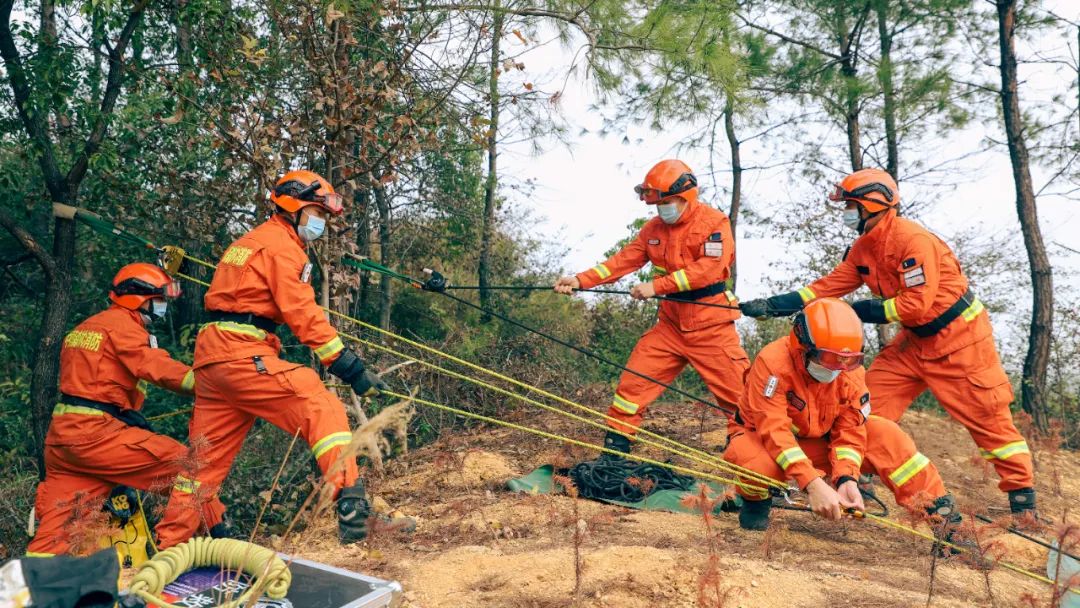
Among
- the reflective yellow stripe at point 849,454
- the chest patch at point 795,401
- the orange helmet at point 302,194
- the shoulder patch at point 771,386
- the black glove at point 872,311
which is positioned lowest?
the reflective yellow stripe at point 849,454

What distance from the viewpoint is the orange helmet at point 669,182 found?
6.39 meters

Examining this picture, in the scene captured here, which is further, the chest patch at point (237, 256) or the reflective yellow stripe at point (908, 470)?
the chest patch at point (237, 256)

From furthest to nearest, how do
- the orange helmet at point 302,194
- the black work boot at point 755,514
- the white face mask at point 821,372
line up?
1. the orange helmet at point 302,194
2. the black work boot at point 755,514
3. the white face mask at point 821,372

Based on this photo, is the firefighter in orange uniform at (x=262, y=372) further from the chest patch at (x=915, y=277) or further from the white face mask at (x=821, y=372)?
the chest patch at (x=915, y=277)

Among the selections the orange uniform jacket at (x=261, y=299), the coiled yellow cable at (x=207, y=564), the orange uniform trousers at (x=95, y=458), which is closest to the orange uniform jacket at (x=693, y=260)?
the orange uniform jacket at (x=261, y=299)

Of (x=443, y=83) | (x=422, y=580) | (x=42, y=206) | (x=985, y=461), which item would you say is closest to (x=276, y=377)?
(x=422, y=580)

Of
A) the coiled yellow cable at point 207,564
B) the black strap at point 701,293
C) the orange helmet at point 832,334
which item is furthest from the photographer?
the black strap at point 701,293

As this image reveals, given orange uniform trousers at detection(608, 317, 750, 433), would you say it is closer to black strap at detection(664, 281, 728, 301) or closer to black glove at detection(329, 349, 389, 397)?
black strap at detection(664, 281, 728, 301)

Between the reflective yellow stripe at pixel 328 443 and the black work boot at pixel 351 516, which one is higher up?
the reflective yellow stripe at pixel 328 443

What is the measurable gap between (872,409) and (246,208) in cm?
512

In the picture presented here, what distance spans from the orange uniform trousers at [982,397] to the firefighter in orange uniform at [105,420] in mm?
4787

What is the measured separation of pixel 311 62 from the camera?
620cm

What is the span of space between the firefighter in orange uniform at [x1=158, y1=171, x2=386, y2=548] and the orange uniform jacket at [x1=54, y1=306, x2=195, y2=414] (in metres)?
0.71

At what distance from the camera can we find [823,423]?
4742mm
